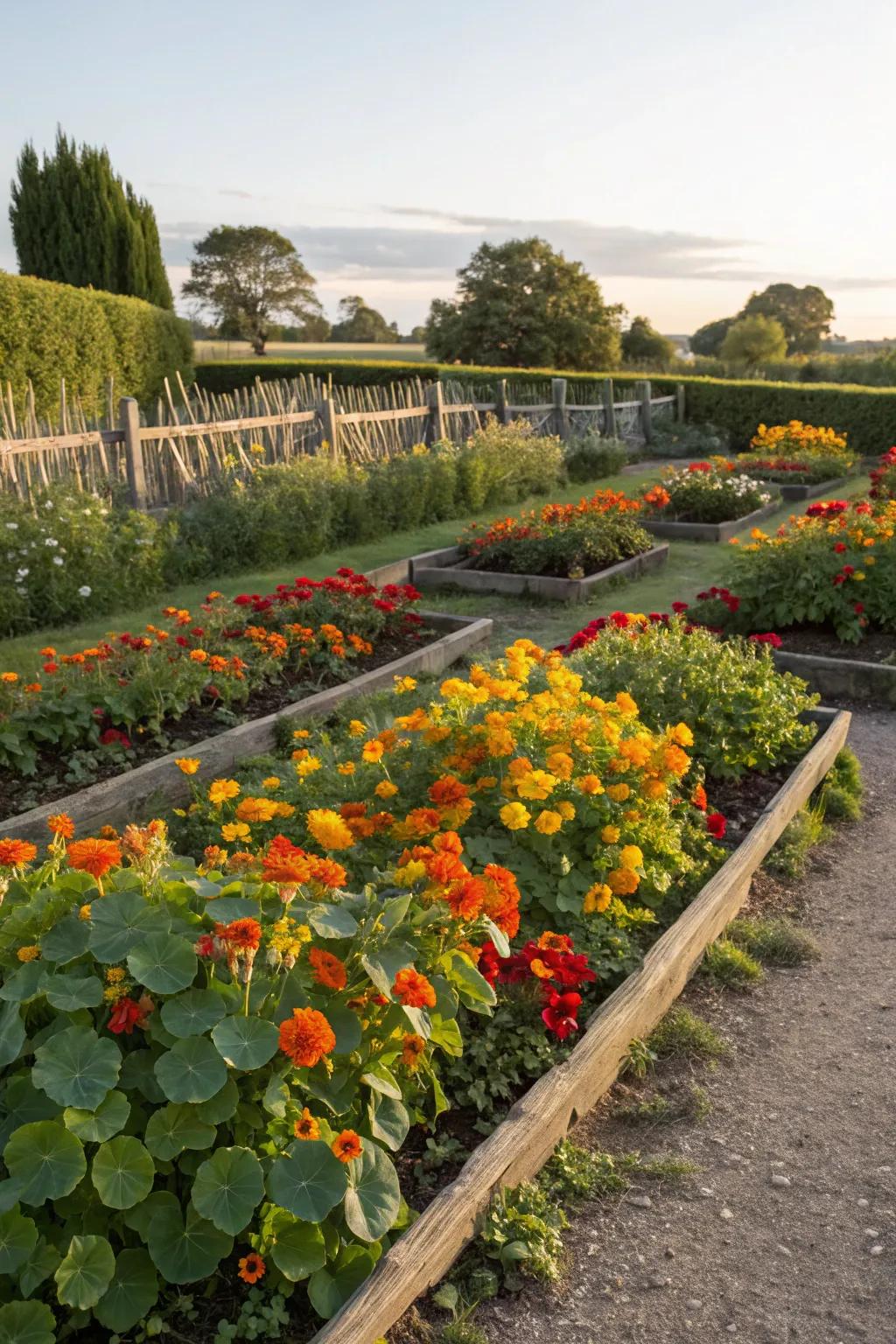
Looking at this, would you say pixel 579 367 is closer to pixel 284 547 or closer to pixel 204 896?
pixel 284 547

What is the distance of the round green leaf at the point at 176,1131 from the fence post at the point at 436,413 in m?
12.8

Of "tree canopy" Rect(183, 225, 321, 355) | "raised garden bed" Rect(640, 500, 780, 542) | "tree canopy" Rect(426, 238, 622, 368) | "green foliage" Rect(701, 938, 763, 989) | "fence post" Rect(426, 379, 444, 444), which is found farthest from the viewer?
"tree canopy" Rect(183, 225, 321, 355)

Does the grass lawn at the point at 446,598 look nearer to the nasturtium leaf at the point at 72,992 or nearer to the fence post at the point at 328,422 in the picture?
Answer: the fence post at the point at 328,422

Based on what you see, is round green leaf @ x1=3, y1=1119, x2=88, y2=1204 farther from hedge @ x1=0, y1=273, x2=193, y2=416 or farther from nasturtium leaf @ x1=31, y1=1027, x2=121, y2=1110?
hedge @ x1=0, y1=273, x2=193, y2=416

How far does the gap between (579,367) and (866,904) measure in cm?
2954

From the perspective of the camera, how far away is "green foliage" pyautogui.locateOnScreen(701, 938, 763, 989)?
12.4 feet

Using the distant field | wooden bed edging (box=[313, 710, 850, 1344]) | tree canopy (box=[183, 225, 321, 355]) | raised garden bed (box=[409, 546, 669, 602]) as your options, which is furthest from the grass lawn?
tree canopy (box=[183, 225, 321, 355])

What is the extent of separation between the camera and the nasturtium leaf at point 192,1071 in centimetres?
205

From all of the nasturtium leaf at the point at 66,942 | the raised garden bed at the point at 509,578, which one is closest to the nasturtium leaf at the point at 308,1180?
the nasturtium leaf at the point at 66,942

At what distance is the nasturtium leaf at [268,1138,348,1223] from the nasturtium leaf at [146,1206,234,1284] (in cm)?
16

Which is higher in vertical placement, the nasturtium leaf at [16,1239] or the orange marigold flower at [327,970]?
the orange marigold flower at [327,970]

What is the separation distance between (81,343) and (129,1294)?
22.2 meters

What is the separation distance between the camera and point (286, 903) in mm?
2320

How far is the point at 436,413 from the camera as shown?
570 inches
